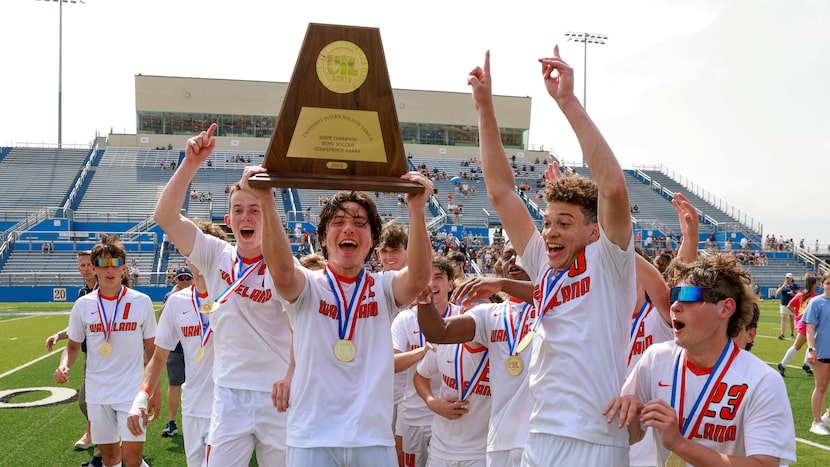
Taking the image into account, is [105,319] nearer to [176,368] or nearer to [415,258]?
[176,368]

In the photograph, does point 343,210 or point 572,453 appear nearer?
point 572,453

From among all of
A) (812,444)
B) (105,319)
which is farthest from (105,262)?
(812,444)

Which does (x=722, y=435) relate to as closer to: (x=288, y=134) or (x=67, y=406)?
(x=288, y=134)

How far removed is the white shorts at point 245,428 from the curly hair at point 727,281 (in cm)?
247

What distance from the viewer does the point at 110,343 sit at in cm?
661

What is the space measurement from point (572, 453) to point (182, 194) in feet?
8.73

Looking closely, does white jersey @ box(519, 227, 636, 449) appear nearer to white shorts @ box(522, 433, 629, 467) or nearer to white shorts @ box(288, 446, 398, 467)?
white shorts @ box(522, 433, 629, 467)

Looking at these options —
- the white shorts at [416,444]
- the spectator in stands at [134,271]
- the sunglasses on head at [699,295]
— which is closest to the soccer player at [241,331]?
the white shorts at [416,444]

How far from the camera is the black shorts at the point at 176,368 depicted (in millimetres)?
9164

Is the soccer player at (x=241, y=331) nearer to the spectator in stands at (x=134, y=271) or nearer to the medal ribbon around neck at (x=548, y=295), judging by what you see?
the medal ribbon around neck at (x=548, y=295)

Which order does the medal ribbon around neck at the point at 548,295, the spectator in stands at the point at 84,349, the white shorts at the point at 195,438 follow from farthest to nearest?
the spectator in stands at the point at 84,349
the white shorts at the point at 195,438
the medal ribbon around neck at the point at 548,295

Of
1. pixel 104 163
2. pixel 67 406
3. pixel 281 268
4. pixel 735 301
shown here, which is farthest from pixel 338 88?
pixel 104 163

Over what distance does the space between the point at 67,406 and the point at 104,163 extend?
1818 inches

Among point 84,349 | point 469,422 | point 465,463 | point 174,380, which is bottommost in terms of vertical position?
point 174,380
